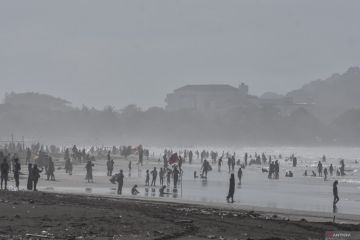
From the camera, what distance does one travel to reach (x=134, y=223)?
68.2 ft

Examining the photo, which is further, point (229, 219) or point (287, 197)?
point (287, 197)

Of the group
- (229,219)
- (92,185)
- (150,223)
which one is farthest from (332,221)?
(92,185)

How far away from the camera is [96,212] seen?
2277 centimetres

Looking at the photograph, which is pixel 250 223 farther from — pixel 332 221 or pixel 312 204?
pixel 312 204

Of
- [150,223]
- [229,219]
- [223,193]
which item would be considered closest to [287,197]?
[223,193]

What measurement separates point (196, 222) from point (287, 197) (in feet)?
63.3

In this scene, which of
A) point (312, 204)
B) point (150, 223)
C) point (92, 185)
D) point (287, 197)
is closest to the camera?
point (150, 223)

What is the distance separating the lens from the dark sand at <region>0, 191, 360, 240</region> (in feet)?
60.9

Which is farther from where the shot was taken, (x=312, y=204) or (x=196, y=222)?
(x=312, y=204)

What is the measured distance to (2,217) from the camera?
20359 mm

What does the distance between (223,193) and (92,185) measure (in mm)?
8207

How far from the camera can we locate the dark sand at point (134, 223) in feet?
60.9

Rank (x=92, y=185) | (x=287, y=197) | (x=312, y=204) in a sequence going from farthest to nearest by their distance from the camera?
(x=92, y=185)
(x=287, y=197)
(x=312, y=204)

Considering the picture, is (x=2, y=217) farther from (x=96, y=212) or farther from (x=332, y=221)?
(x=332, y=221)
